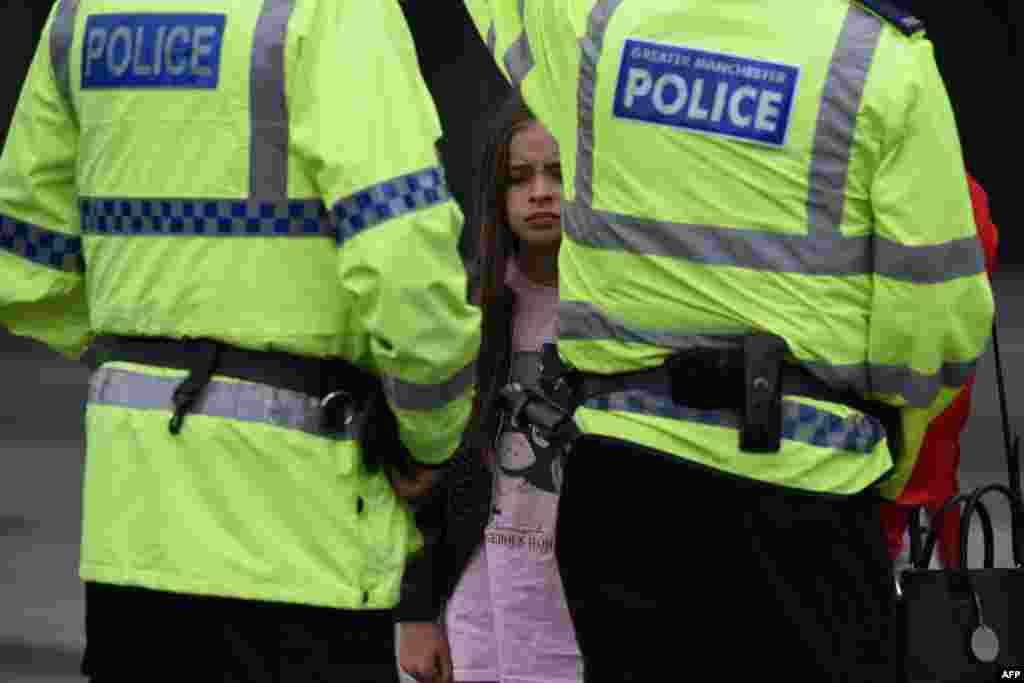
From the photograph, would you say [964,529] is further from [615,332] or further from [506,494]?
[506,494]

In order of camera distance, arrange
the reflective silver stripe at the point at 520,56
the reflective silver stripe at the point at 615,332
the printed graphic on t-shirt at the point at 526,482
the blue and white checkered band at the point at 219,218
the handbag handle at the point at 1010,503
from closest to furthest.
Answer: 1. the blue and white checkered band at the point at 219,218
2. the reflective silver stripe at the point at 615,332
3. the handbag handle at the point at 1010,503
4. the reflective silver stripe at the point at 520,56
5. the printed graphic on t-shirt at the point at 526,482

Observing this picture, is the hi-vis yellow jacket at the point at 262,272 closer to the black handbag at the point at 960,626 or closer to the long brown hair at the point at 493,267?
the long brown hair at the point at 493,267

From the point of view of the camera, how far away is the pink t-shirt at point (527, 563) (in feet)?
14.9

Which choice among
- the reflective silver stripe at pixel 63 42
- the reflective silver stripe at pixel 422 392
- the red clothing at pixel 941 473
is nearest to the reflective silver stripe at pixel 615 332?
the reflective silver stripe at pixel 422 392

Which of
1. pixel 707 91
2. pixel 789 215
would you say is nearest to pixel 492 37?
pixel 707 91

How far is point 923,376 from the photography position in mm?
3938

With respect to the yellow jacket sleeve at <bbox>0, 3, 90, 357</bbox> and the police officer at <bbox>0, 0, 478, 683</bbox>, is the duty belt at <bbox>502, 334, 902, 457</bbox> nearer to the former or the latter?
the police officer at <bbox>0, 0, 478, 683</bbox>

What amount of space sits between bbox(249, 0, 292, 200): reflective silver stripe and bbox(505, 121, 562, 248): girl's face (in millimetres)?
1035

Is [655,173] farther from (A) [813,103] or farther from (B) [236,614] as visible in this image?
(B) [236,614]

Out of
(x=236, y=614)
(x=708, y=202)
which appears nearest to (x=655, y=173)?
(x=708, y=202)

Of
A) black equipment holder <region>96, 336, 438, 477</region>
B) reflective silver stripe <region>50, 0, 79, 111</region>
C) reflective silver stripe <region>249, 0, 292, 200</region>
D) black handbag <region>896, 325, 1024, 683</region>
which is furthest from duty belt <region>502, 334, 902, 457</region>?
reflective silver stripe <region>50, 0, 79, 111</region>

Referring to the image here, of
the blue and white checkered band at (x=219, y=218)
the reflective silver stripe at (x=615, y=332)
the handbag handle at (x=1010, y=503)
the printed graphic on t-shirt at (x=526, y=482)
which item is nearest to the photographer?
the blue and white checkered band at (x=219, y=218)

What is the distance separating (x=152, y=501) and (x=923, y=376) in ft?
4.19

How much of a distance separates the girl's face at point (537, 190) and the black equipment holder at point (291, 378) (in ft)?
3.06
